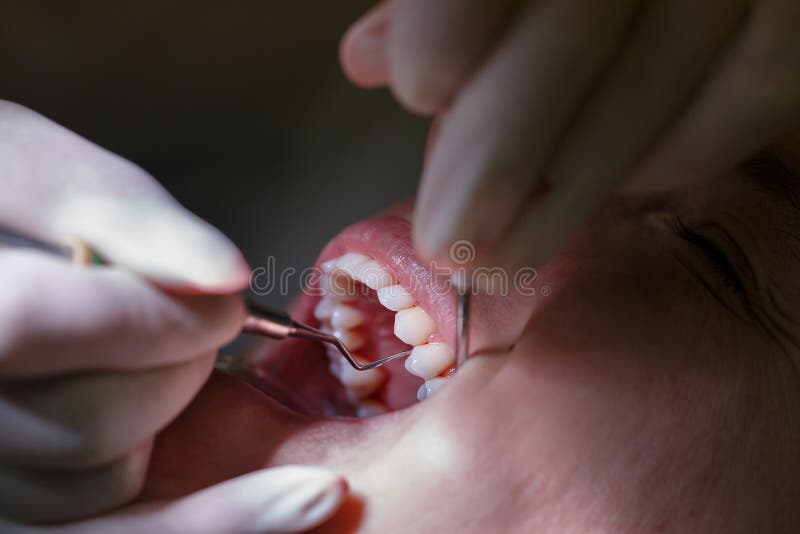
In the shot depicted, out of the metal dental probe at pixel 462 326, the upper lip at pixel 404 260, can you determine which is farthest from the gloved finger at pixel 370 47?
the upper lip at pixel 404 260

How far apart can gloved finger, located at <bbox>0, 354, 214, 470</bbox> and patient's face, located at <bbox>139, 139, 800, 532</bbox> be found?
147 millimetres

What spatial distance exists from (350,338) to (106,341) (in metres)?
0.62

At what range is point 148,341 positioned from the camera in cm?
54

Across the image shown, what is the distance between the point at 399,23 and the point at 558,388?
1.28 feet

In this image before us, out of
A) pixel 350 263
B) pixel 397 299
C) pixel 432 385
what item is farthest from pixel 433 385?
pixel 350 263

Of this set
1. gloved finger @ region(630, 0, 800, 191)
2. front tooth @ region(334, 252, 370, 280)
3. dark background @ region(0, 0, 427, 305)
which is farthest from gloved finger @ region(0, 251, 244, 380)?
dark background @ region(0, 0, 427, 305)

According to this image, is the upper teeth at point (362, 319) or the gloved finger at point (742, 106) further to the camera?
the upper teeth at point (362, 319)

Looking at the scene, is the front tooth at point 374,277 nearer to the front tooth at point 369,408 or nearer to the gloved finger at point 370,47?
the front tooth at point 369,408

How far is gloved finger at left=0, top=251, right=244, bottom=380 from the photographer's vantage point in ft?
1.55

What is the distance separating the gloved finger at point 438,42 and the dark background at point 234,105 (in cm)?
80

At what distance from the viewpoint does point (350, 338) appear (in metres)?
1.11

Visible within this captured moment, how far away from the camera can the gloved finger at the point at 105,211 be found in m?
0.55

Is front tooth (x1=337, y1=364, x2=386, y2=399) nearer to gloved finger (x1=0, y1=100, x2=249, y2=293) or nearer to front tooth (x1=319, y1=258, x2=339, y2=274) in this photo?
front tooth (x1=319, y1=258, x2=339, y2=274)

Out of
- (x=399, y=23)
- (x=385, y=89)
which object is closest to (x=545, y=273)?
(x=399, y=23)
